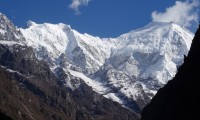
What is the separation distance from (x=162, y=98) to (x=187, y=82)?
34.6 meters

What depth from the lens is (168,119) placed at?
162750 mm

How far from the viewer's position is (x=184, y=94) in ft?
506

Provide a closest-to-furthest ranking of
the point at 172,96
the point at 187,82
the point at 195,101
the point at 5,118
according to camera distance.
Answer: the point at 5,118
the point at 195,101
the point at 187,82
the point at 172,96

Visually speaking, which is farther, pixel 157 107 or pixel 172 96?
pixel 157 107

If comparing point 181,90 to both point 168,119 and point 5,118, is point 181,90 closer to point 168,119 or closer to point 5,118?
point 168,119

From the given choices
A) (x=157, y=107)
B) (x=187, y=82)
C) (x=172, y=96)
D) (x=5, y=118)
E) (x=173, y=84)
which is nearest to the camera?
(x=5, y=118)

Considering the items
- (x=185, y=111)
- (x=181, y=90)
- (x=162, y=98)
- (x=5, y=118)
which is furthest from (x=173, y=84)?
(x=5, y=118)

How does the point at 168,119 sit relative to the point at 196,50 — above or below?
below

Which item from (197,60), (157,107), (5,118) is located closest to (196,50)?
(197,60)

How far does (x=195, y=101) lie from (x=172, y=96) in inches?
1242

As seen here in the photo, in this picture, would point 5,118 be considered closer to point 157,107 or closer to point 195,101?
point 195,101

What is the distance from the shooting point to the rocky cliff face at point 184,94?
14305cm

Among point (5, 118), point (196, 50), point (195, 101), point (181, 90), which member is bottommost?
point (5, 118)

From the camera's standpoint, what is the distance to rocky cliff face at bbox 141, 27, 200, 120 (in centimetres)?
14305
